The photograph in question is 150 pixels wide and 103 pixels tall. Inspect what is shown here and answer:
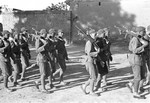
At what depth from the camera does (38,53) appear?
6332mm

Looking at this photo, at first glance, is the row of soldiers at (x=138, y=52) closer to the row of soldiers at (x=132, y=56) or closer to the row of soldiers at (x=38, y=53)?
the row of soldiers at (x=132, y=56)

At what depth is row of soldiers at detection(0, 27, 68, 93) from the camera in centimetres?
629

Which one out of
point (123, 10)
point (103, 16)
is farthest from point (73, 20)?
point (123, 10)

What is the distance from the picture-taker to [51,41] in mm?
6672

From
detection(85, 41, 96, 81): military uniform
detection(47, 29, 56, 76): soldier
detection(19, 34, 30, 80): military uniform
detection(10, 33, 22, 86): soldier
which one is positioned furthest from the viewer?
detection(19, 34, 30, 80): military uniform

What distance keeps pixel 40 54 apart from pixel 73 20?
12.6 m

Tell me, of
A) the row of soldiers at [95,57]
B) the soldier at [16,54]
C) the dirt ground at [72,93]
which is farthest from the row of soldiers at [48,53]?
the row of soldiers at [95,57]

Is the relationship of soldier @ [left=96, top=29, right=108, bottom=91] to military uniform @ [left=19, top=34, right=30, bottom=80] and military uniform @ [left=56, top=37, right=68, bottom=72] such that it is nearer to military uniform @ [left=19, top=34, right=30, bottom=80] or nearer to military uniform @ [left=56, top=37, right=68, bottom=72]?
military uniform @ [left=56, top=37, right=68, bottom=72]

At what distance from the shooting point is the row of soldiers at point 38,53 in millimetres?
6285

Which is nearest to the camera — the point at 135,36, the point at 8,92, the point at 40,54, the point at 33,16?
the point at 135,36

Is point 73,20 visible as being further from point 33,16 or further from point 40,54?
point 40,54

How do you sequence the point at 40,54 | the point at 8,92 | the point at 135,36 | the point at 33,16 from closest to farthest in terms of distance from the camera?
the point at 135,36, the point at 40,54, the point at 8,92, the point at 33,16

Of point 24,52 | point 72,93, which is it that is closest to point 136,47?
point 72,93

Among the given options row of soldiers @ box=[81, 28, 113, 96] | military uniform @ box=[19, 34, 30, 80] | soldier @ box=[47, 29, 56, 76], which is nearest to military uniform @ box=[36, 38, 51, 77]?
soldier @ box=[47, 29, 56, 76]
